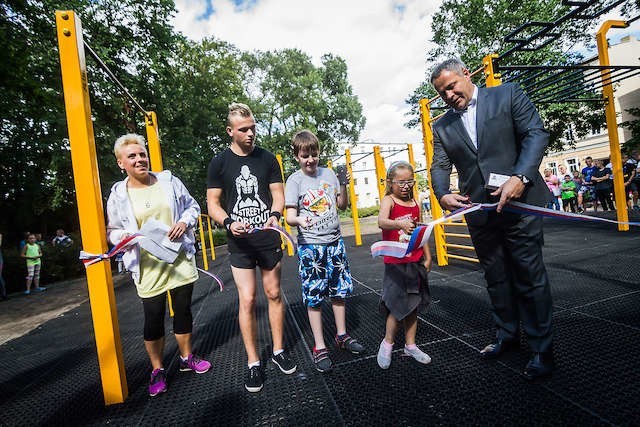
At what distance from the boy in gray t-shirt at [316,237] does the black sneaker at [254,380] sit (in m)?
0.41

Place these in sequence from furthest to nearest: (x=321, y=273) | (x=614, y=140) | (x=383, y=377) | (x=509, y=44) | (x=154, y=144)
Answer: (x=509, y=44) → (x=614, y=140) → (x=154, y=144) → (x=321, y=273) → (x=383, y=377)

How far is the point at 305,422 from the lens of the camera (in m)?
1.80

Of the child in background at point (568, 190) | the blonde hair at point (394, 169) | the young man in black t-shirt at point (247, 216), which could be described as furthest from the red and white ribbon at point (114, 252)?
the child in background at point (568, 190)

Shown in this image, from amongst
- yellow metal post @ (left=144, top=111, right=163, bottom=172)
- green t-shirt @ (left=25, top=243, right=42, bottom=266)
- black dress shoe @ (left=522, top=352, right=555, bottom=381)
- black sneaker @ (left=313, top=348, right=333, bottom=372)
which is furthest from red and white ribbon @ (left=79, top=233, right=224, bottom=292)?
green t-shirt @ (left=25, top=243, right=42, bottom=266)

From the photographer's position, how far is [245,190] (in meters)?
2.35

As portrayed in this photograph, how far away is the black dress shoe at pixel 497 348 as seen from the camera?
2.22 m

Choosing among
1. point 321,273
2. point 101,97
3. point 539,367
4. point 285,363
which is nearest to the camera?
point 539,367

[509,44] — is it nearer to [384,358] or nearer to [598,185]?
[598,185]

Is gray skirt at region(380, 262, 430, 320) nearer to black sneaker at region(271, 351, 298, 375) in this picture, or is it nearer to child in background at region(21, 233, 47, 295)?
black sneaker at region(271, 351, 298, 375)

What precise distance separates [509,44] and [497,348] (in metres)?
20.1

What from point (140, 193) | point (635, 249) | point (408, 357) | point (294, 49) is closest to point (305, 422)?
point (408, 357)

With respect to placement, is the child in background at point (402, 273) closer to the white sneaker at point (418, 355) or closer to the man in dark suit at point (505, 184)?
the white sneaker at point (418, 355)

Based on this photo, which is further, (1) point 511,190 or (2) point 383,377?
(2) point 383,377

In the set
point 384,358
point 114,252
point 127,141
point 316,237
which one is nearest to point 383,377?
point 384,358
